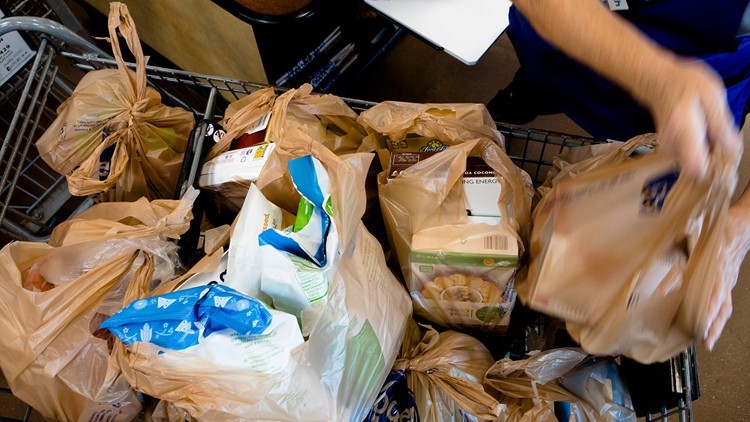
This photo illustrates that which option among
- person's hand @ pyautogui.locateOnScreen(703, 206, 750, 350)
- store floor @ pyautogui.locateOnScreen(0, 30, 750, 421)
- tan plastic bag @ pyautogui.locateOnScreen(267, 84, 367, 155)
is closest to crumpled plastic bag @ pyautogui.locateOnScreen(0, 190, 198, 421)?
tan plastic bag @ pyautogui.locateOnScreen(267, 84, 367, 155)

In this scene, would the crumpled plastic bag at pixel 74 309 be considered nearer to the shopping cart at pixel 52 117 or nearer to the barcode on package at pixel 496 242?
the shopping cart at pixel 52 117

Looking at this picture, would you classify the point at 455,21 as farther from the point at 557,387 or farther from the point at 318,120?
the point at 557,387

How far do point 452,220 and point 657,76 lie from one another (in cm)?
45

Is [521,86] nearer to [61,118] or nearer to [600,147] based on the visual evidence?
[600,147]

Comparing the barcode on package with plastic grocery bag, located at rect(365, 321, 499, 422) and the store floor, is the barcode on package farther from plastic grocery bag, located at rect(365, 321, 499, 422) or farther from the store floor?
the store floor

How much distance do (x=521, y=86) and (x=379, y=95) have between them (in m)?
0.60

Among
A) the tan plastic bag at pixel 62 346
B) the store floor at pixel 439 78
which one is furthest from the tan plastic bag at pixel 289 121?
the store floor at pixel 439 78

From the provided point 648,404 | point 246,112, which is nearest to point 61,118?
point 246,112

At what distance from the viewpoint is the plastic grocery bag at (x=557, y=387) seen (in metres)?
0.88

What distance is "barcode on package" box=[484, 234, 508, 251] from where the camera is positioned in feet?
2.80

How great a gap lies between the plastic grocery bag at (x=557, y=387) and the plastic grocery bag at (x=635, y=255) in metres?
0.16

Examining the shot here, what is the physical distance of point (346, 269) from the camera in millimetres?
836

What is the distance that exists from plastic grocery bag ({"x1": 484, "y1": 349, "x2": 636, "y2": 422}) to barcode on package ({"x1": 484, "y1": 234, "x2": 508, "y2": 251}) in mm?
203

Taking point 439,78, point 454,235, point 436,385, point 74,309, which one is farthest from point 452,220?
point 439,78
